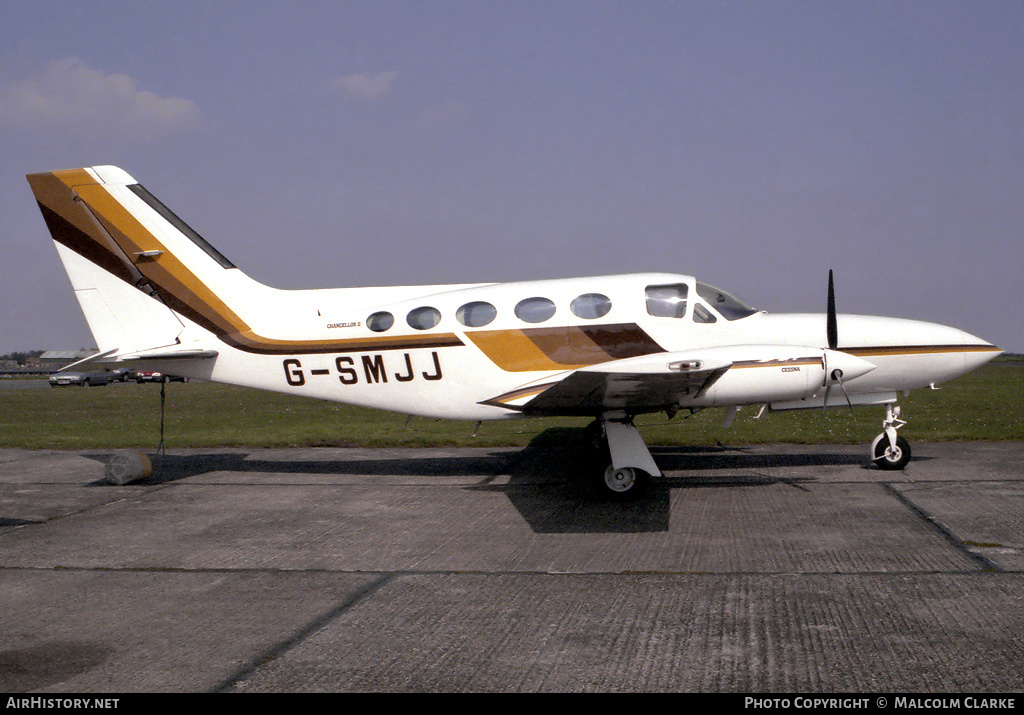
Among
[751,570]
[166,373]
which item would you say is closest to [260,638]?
[751,570]

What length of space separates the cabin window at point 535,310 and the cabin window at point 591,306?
0.31 metres

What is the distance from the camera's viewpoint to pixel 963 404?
2214cm

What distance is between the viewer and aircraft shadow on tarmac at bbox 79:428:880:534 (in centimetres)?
949

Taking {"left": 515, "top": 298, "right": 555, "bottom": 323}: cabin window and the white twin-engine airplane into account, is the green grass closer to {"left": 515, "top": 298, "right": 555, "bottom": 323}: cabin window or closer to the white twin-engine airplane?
the white twin-engine airplane

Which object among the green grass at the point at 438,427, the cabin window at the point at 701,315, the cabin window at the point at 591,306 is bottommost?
the green grass at the point at 438,427

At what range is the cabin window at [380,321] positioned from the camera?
1152cm

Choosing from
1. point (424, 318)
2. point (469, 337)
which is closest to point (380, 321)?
point (424, 318)

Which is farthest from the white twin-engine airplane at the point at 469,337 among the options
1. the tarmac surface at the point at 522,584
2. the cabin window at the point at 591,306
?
the tarmac surface at the point at 522,584

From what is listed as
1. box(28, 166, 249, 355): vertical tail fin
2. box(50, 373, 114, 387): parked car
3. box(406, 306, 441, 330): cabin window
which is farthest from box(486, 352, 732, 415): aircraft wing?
box(50, 373, 114, 387): parked car

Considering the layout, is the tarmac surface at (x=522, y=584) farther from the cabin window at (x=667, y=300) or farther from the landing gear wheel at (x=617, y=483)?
the cabin window at (x=667, y=300)

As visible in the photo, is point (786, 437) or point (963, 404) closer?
Result: point (786, 437)
